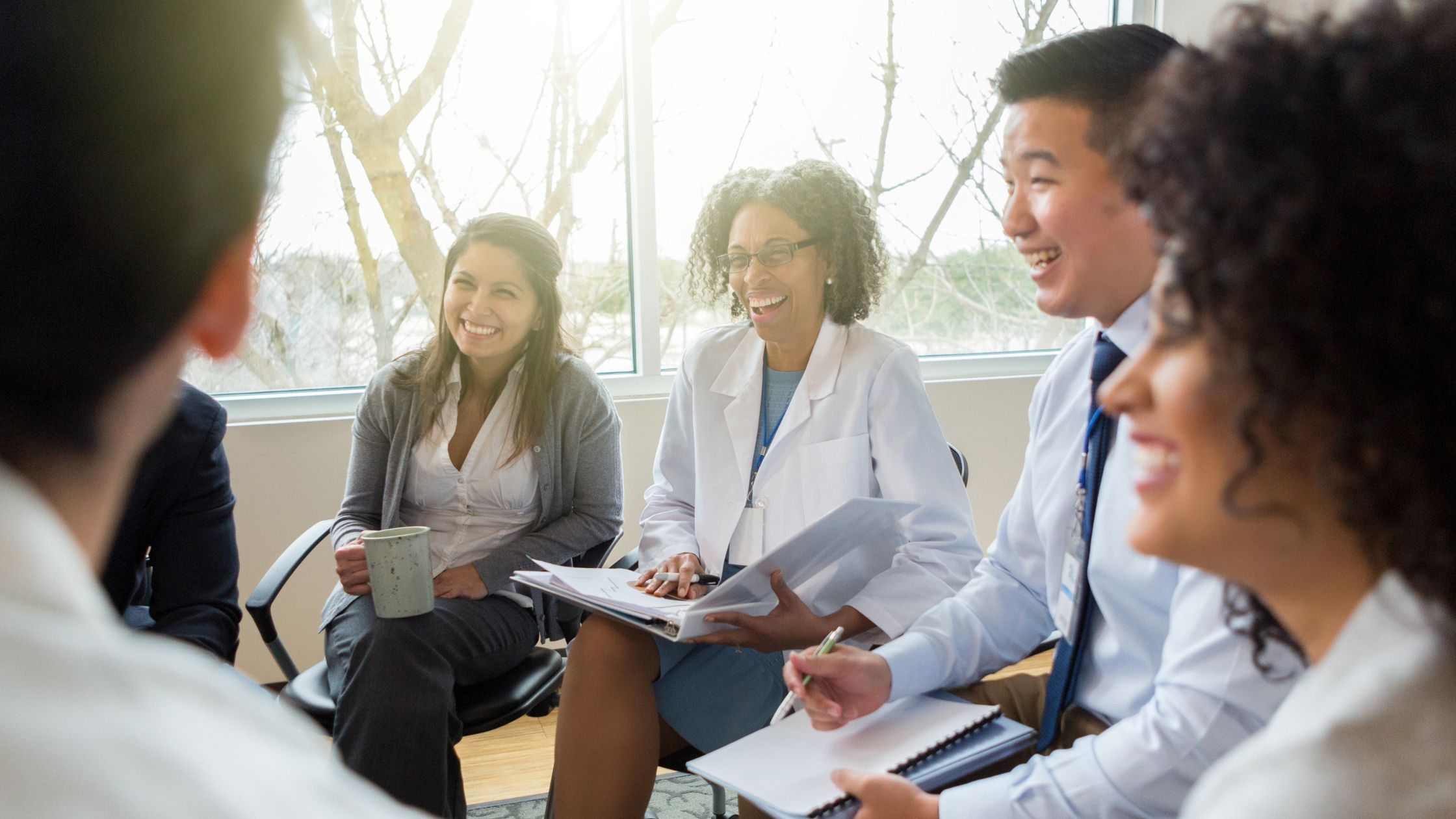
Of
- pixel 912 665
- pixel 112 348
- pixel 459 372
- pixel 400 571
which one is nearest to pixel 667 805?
pixel 400 571

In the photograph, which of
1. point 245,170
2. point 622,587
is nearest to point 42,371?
point 245,170

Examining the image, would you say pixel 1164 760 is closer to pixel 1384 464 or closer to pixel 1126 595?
pixel 1126 595

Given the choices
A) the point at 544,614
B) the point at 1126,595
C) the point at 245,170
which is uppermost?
the point at 245,170

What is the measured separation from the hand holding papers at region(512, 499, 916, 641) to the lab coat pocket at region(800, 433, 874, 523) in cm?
18

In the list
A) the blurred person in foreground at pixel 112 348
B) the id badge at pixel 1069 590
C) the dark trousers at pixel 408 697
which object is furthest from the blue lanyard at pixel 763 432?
the blurred person in foreground at pixel 112 348

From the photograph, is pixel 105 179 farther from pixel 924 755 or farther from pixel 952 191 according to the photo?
pixel 952 191

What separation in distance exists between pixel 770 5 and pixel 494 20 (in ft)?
3.35

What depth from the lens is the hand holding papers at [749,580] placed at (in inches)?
61.2

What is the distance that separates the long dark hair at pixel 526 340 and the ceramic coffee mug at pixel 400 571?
57 centimetres

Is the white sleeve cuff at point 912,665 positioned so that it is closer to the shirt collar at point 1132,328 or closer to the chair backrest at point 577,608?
the shirt collar at point 1132,328

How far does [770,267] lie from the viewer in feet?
7.51

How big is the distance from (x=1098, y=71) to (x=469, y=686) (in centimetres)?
163

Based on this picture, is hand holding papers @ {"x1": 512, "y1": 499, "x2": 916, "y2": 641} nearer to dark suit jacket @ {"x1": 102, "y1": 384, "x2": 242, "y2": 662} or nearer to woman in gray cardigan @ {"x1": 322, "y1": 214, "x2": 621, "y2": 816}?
woman in gray cardigan @ {"x1": 322, "y1": 214, "x2": 621, "y2": 816}

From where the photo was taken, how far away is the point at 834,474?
2090 mm
